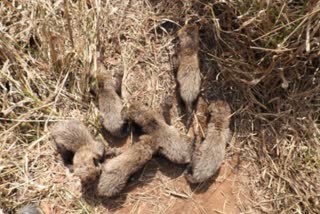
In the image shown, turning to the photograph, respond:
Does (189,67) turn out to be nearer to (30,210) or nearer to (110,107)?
(110,107)

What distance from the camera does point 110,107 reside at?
4.28 m

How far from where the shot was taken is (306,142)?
436 cm

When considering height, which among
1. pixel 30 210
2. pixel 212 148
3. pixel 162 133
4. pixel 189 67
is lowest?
pixel 30 210

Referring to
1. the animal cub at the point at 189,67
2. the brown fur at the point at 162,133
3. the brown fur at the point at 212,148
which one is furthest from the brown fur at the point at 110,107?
the brown fur at the point at 212,148

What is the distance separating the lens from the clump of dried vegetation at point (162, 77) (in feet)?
13.9

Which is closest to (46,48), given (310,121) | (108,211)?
(108,211)

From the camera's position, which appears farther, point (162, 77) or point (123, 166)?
point (162, 77)

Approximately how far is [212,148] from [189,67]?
79cm

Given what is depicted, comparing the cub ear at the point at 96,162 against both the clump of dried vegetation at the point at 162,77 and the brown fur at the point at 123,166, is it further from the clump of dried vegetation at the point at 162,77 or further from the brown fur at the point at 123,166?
the clump of dried vegetation at the point at 162,77

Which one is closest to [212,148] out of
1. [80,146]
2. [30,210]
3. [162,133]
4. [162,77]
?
[162,133]

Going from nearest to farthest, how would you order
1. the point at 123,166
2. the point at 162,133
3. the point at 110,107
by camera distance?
the point at 123,166, the point at 162,133, the point at 110,107

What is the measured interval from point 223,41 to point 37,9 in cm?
189

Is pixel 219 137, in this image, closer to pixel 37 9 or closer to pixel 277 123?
pixel 277 123

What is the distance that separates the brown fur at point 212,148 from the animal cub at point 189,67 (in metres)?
0.24
